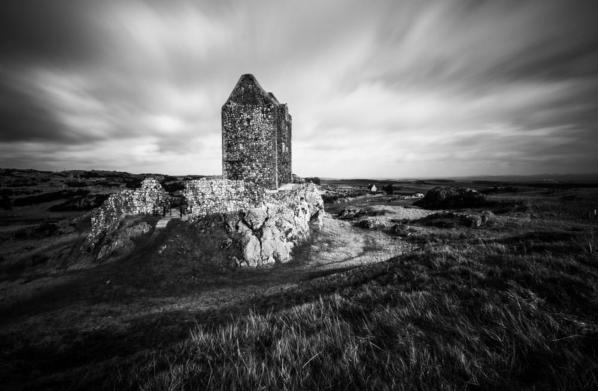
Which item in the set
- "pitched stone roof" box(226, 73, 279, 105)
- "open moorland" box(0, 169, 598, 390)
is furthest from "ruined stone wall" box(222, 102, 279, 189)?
"open moorland" box(0, 169, 598, 390)

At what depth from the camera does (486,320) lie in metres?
2.51

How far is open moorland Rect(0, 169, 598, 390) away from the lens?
5.88 feet

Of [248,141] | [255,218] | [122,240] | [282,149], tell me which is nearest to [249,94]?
[248,141]

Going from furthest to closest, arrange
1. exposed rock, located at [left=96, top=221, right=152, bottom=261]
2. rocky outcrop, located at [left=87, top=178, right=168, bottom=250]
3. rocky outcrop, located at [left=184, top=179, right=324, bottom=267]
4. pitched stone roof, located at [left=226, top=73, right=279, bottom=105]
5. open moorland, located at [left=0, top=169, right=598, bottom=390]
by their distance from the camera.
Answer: pitched stone roof, located at [left=226, top=73, right=279, bottom=105] → rocky outcrop, located at [left=87, top=178, right=168, bottom=250] → rocky outcrop, located at [left=184, top=179, right=324, bottom=267] → exposed rock, located at [left=96, top=221, right=152, bottom=261] → open moorland, located at [left=0, top=169, right=598, bottom=390]

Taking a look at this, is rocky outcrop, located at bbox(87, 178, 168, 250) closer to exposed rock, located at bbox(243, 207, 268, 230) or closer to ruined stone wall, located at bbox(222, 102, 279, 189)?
ruined stone wall, located at bbox(222, 102, 279, 189)

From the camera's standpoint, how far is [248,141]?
16.9m

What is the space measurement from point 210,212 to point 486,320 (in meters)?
13.7

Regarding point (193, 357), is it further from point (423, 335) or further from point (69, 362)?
point (69, 362)

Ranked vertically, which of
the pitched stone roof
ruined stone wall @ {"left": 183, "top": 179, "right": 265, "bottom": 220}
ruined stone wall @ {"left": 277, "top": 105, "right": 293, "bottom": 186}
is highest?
the pitched stone roof

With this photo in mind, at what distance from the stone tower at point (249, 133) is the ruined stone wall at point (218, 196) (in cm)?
202

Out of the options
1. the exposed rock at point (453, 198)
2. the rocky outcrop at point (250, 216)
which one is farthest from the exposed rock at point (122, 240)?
the exposed rock at point (453, 198)

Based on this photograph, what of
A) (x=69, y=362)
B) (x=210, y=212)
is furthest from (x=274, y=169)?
(x=69, y=362)

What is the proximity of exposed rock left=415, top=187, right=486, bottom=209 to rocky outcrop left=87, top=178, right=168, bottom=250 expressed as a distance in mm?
33080

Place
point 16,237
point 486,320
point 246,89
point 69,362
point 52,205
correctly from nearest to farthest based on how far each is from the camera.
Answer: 1. point 486,320
2. point 69,362
3. point 246,89
4. point 16,237
5. point 52,205
